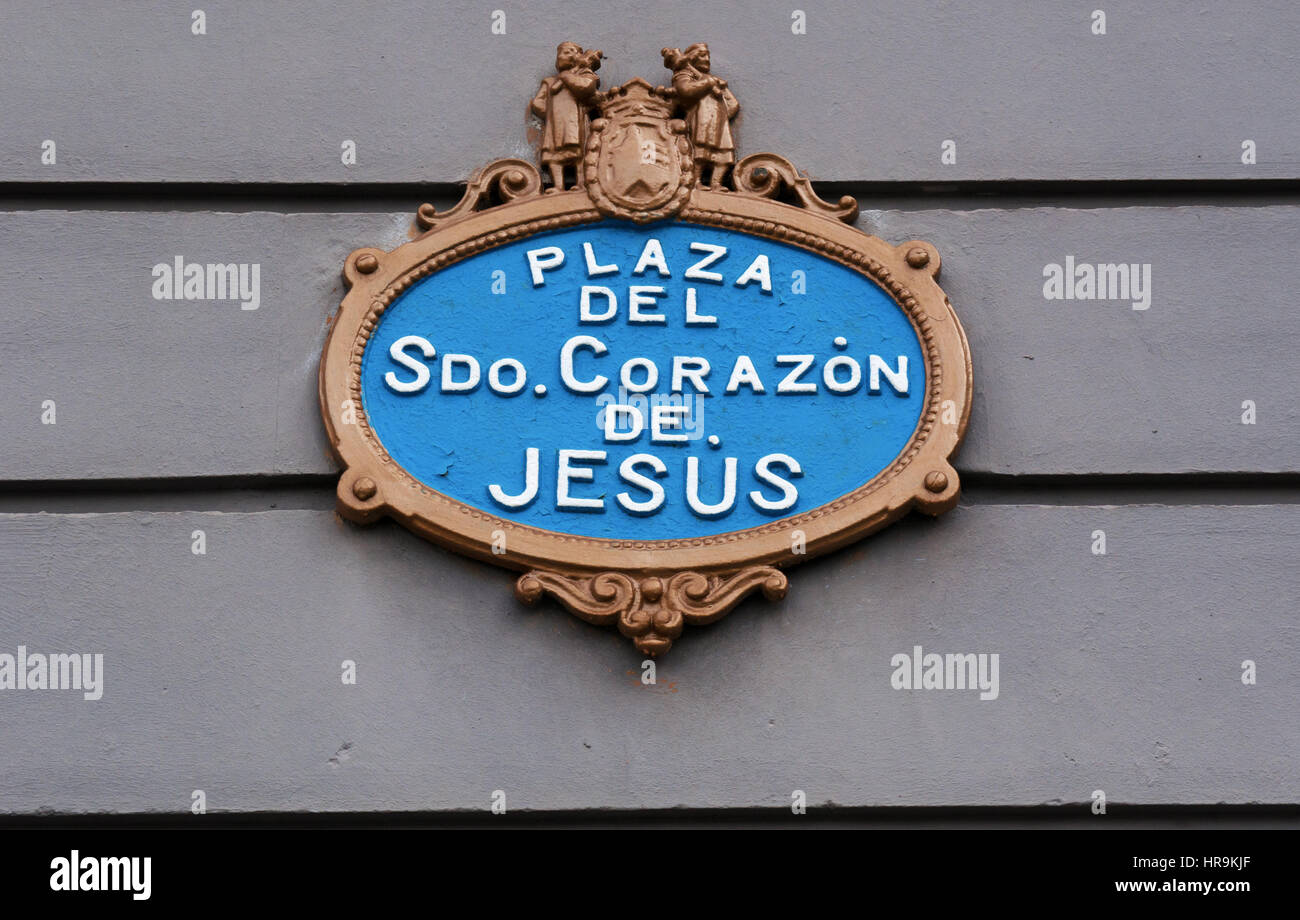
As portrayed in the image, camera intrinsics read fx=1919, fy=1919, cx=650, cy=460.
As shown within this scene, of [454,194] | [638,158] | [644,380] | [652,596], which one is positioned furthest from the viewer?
[454,194]

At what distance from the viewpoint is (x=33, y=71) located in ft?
15.8

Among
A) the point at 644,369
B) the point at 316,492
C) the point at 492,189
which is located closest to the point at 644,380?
the point at 644,369

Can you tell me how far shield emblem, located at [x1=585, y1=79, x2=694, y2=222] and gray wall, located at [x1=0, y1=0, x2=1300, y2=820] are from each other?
0.19 metres

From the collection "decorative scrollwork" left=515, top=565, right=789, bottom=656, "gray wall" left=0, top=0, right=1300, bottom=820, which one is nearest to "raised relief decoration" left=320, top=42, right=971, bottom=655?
"decorative scrollwork" left=515, top=565, right=789, bottom=656

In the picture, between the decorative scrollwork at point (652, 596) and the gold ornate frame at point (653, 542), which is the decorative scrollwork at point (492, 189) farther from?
the decorative scrollwork at point (652, 596)

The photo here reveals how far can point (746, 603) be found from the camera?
4355 millimetres

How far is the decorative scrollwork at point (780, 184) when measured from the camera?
15.2 ft

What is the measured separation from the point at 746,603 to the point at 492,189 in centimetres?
120

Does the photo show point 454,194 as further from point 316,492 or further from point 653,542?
point 653,542

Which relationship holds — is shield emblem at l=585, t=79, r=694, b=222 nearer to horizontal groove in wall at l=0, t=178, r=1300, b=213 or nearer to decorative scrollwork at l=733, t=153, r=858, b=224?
decorative scrollwork at l=733, t=153, r=858, b=224

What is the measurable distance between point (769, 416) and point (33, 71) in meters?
2.05

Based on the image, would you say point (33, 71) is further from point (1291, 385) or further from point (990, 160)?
point (1291, 385)

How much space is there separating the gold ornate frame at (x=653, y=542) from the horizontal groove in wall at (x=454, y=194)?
14cm

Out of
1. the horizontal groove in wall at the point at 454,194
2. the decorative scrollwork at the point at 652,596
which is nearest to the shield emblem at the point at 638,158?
the horizontal groove in wall at the point at 454,194
